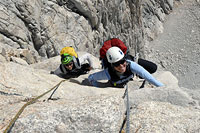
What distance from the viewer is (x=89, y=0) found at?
16.3m

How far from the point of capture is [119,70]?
5695mm

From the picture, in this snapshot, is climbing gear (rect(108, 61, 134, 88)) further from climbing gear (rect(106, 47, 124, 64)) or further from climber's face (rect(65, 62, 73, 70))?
climber's face (rect(65, 62, 73, 70))

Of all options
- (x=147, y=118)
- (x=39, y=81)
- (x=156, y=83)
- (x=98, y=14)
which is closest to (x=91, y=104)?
(x=147, y=118)

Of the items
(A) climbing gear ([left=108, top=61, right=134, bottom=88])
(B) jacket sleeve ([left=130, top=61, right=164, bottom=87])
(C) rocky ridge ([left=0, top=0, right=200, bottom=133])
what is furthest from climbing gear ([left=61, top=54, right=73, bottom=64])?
(B) jacket sleeve ([left=130, top=61, right=164, bottom=87])

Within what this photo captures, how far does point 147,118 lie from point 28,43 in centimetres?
968

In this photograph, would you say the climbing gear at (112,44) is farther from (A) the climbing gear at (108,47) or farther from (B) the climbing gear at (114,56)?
(B) the climbing gear at (114,56)

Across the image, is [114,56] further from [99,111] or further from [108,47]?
[99,111]

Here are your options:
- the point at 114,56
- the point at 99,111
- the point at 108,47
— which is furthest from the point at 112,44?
the point at 99,111

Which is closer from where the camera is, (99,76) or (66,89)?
(66,89)

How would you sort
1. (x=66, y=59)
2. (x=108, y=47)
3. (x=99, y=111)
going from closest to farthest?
(x=99, y=111) < (x=108, y=47) < (x=66, y=59)

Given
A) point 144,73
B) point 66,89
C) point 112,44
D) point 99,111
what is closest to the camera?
point 99,111

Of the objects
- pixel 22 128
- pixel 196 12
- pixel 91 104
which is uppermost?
pixel 91 104

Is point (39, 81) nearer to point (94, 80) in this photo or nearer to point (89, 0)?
point (94, 80)

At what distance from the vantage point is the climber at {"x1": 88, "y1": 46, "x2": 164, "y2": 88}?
18.0 ft
